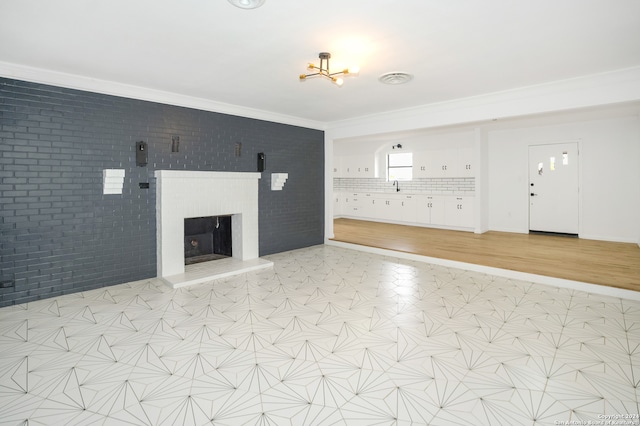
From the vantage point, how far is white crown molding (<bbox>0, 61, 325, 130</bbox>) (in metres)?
3.82

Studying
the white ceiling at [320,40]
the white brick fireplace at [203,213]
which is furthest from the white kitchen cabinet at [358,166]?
the white ceiling at [320,40]

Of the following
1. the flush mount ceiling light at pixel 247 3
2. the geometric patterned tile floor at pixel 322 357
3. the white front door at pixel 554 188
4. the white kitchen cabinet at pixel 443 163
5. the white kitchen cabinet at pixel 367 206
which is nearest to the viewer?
the geometric patterned tile floor at pixel 322 357

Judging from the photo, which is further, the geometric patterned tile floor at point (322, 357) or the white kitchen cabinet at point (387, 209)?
the white kitchen cabinet at point (387, 209)

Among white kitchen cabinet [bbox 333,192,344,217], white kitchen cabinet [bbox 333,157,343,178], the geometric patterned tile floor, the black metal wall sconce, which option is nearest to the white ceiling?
the black metal wall sconce

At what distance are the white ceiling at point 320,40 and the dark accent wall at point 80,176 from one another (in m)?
0.46

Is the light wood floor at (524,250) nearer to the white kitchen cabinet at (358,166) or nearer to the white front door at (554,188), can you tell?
the white front door at (554,188)

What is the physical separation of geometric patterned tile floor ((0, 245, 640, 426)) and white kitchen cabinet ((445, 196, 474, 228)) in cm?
405

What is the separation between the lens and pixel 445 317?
3.53m

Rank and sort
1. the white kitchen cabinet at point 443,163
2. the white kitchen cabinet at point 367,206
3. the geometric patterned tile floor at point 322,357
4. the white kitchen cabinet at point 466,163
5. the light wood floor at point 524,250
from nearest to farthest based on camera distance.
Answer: the geometric patterned tile floor at point 322,357, the light wood floor at point 524,250, the white kitchen cabinet at point 466,163, the white kitchen cabinet at point 443,163, the white kitchen cabinet at point 367,206

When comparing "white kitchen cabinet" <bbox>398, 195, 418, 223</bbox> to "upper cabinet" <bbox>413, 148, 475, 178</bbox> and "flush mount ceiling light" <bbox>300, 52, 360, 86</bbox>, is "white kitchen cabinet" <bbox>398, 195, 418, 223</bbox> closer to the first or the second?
"upper cabinet" <bbox>413, 148, 475, 178</bbox>

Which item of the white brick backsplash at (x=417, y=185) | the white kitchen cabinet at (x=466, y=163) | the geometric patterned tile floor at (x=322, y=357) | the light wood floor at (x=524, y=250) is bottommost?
the geometric patterned tile floor at (x=322, y=357)

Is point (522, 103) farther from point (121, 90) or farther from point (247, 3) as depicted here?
point (121, 90)

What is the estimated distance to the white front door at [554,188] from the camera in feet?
23.8

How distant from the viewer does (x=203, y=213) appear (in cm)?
530
